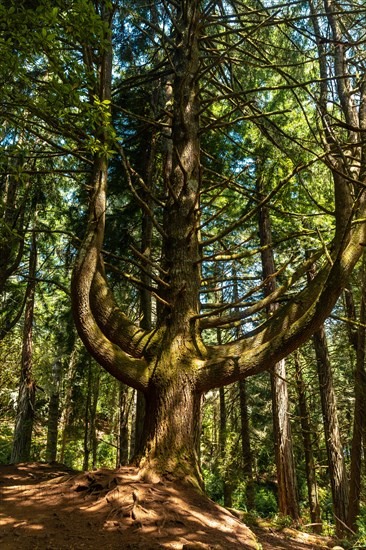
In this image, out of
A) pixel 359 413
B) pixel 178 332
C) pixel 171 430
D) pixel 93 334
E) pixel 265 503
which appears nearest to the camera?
pixel 171 430

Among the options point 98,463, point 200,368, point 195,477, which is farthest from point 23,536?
point 98,463

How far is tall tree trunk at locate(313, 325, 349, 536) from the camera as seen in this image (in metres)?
9.31

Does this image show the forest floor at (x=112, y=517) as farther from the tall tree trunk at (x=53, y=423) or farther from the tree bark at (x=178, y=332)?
the tall tree trunk at (x=53, y=423)

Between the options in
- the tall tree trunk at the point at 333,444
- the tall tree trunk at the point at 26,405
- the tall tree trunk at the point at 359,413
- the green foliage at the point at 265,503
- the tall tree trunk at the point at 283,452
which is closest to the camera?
the tall tree trunk at the point at 359,413

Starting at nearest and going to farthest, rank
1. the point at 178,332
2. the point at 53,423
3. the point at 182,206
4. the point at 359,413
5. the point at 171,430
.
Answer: the point at 171,430, the point at 178,332, the point at 182,206, the point at 359,413, the point at 53,423

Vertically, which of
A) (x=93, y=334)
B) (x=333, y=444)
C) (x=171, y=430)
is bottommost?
(x=333, y=444)

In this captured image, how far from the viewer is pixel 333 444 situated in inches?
397

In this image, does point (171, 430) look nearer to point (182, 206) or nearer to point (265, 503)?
point (182, 206)

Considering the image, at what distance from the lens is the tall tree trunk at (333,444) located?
30.6ft

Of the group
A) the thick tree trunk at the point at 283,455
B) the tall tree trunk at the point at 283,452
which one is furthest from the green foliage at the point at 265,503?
the thick tree trunk at the point at 283,455

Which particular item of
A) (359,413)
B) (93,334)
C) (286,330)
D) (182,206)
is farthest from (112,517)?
(359,413)

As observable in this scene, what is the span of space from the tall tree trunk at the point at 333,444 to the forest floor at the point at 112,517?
6410 mm

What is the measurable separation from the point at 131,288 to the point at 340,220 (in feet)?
24.0

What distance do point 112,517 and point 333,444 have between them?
8.57 m
